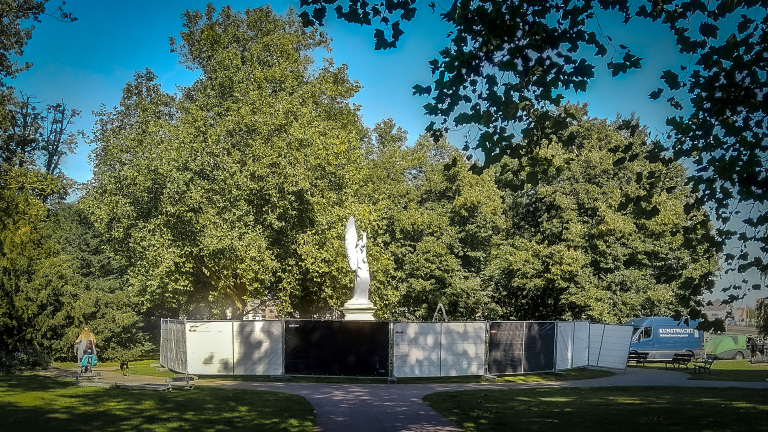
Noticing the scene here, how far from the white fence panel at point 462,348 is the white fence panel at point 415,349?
30cm

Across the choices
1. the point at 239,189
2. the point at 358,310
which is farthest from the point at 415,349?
the point at 239,189

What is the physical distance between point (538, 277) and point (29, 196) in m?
26.4

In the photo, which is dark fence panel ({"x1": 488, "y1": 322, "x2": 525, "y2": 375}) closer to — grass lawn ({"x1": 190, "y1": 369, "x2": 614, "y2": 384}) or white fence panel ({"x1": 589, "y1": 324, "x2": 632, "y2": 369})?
grass lawn ({"x1": 190, "y1": 369, "x2": 614, "y2": 384})

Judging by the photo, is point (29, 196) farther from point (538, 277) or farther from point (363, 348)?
point (538, 277)

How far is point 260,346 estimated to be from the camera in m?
23.9

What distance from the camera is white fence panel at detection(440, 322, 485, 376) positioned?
77.3ft

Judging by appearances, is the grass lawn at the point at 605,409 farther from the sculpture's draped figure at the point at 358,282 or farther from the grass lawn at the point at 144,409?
the sculpture's draped figure at the point at 358,282

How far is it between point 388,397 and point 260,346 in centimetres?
706

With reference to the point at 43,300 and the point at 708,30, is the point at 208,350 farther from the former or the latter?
the point at 708,30

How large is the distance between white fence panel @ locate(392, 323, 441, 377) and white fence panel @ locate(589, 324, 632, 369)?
31.4 feet

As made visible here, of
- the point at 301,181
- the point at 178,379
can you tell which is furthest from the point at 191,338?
the point at 301,181

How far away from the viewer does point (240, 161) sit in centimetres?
3369

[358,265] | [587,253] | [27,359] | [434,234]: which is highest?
[434,234]

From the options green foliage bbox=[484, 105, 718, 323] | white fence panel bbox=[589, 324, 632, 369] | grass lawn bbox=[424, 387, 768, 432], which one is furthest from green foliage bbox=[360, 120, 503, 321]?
grass lawn bbox=[424, 387, 768, 432]
